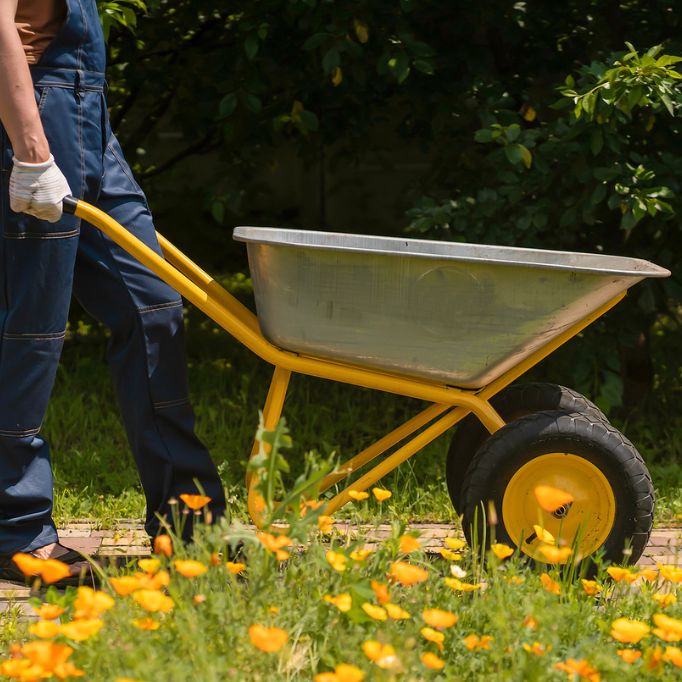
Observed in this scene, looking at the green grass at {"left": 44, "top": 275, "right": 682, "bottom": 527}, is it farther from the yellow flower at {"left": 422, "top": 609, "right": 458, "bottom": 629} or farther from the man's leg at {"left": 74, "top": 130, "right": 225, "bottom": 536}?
the yellow flower at {"left": 422, "top": 609, "right": 458, "bottom": 629}

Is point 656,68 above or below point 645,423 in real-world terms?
above

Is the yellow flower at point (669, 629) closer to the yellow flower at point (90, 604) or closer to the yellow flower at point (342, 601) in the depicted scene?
the yellow flower at point (342, 601)

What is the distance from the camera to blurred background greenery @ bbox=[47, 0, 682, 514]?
376 centimetres

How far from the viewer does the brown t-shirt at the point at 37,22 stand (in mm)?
2680

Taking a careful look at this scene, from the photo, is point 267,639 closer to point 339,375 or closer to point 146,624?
point 146,624

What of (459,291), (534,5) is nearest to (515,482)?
(459,291)

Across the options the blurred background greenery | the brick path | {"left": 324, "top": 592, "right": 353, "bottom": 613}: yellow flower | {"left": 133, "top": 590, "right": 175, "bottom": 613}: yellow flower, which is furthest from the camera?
the blurred background greenery

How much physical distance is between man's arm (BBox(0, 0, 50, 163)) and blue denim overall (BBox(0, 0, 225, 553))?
14 cm

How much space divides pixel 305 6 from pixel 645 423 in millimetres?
2034

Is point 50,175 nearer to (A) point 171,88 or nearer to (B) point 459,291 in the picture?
(B) point 459,291

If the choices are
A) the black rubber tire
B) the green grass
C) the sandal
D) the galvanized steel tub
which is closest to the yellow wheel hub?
the black rubber tire

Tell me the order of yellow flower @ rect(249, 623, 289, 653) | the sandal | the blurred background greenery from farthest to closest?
1. the blurred background greenery
2. the sandal
3. yellow flower @ rect(249, 623, 289, 653)

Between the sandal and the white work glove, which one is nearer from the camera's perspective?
the white work glove

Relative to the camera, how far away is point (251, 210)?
6.87 m
